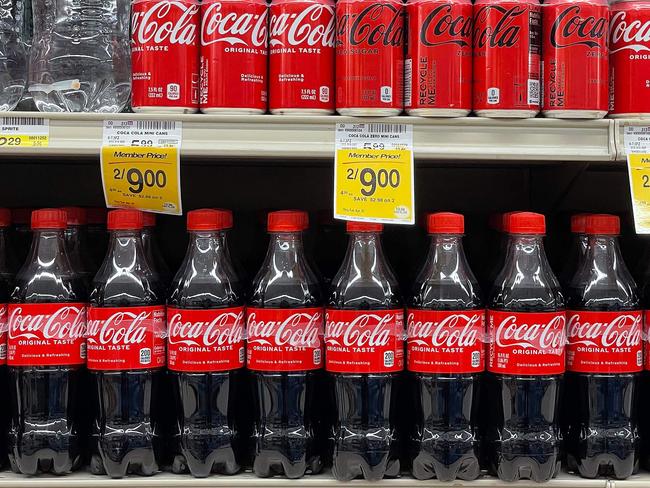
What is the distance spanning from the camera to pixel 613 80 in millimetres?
1367

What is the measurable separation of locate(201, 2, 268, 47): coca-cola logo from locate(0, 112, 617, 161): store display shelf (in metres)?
0.15

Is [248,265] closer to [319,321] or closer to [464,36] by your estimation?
[319,321]

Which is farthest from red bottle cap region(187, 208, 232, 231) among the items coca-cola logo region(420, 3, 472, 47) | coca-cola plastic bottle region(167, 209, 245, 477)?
coca-cola logo region(420, 3, 472, 47)

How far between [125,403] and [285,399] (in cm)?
31

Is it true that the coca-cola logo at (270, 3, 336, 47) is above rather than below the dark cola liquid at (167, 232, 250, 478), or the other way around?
above

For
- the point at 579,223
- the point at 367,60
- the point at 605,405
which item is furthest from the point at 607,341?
the point at 367,60

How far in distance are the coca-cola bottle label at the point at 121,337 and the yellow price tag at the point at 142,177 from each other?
0.65ft

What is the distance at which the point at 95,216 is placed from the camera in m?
1.66

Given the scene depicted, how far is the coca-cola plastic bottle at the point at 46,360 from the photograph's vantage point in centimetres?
136

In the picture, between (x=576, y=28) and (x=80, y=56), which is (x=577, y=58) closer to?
(x=576, y=28)

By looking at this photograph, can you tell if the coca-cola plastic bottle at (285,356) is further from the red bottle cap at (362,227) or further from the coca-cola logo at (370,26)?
the coca-cola logo at (370,26)

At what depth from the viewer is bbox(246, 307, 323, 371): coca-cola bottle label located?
1358 mm

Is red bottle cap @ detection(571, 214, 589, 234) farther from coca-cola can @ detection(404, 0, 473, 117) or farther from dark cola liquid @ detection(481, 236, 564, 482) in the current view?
coca-cola can @ detection(404, 0, 473, 117)

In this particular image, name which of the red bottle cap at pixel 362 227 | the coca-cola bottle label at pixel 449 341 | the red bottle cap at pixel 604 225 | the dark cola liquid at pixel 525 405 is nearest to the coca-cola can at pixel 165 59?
the red bottle cap at pixel 362 227
